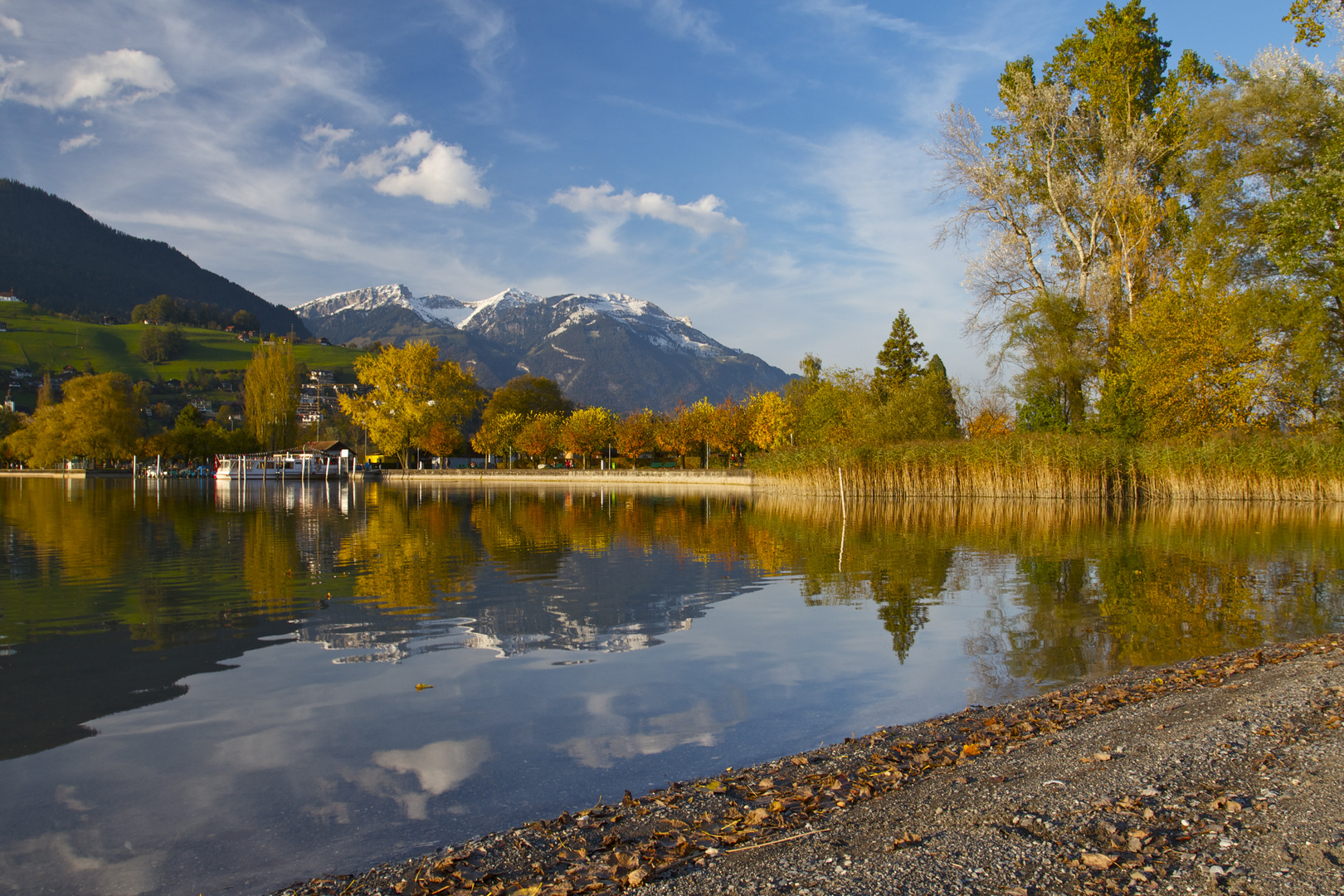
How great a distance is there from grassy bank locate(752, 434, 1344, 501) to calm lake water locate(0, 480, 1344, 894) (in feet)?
47.0

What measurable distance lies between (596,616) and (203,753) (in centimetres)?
553

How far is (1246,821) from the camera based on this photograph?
12.2 ft

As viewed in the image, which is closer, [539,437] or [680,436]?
[680,436]

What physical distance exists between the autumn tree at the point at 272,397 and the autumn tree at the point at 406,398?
15163mm

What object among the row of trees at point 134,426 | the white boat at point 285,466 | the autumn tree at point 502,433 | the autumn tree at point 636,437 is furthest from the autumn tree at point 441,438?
the row of trees at point 134,426

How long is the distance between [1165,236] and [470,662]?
1621 inches

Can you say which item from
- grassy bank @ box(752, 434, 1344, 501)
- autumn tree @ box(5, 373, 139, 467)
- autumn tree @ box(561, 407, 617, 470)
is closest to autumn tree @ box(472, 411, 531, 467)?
autumn tree @ box(561, 407, 617, 470)

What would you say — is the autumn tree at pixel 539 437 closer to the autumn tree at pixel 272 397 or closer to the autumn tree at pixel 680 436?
the autumn tree at pixel 680 436

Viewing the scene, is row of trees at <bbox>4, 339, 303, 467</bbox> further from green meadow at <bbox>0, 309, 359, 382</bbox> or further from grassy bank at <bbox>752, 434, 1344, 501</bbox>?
grassy bank at <bbox>752, 434, 1344, 501</bbox>

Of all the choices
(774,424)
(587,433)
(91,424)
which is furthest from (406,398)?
(774,424)

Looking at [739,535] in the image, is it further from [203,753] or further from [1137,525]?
[203,753]

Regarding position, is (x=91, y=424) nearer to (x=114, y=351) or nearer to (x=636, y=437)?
(x=636, y=437)

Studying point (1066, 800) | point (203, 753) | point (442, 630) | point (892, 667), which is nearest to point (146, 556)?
point (442, 630)

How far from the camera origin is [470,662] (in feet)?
26.4
